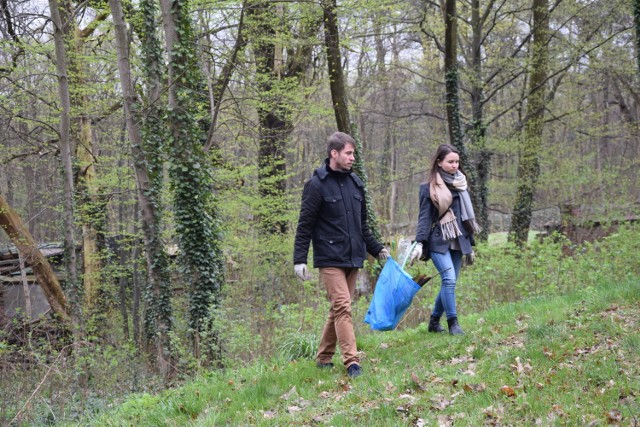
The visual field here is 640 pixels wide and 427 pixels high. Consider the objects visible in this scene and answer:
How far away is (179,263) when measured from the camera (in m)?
9.78

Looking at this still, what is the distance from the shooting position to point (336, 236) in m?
5.28

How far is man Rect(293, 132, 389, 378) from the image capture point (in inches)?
Answer: 205

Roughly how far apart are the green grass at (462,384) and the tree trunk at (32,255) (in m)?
9.71

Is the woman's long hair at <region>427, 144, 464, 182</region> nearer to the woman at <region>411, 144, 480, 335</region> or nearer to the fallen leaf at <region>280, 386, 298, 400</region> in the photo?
the woman at <region>411, 144, 480, 335</region>

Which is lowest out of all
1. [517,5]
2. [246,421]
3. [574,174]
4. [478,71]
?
[246,421]

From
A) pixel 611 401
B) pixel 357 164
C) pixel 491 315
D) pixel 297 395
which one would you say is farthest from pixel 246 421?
pixel 357 164

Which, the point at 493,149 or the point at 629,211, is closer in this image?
the point at 629,211

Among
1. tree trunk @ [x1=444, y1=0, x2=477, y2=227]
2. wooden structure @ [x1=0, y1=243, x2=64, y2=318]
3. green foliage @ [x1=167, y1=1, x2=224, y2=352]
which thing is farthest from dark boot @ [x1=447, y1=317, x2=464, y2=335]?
wooden structure @ [x1=0, y1=243, x2=64, y2=318]

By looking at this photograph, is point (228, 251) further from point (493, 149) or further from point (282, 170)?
point (493, 149)

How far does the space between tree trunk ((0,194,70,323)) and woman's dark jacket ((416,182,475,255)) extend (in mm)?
10782

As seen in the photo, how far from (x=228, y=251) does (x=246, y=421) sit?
12252mm

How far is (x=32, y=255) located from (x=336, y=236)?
11.9 meters

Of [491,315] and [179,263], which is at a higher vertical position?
[179,263]

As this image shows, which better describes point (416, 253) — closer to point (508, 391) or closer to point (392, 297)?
point (392, 297)
